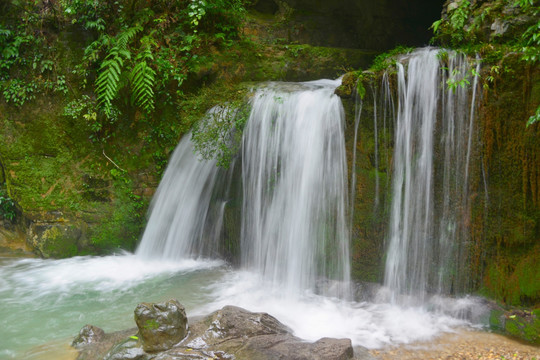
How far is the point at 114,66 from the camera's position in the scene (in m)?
6.41

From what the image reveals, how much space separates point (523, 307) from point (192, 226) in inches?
185

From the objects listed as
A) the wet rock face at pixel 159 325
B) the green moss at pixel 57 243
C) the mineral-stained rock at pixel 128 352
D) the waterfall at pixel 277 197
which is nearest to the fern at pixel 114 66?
the waterfall at pixel 277 197

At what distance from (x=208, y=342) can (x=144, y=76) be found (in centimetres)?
459

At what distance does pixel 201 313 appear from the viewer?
4.53m

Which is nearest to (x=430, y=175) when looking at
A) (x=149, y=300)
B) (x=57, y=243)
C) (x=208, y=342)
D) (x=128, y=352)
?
(x=208, y=342)

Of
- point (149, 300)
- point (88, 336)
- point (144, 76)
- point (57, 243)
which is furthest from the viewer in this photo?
point (57, 243)

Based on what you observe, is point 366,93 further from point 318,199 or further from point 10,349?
point 10,349

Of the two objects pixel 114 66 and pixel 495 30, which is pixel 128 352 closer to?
pixel 114 66

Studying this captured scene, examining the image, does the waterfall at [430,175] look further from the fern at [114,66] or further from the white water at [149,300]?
the fern at [114,66]

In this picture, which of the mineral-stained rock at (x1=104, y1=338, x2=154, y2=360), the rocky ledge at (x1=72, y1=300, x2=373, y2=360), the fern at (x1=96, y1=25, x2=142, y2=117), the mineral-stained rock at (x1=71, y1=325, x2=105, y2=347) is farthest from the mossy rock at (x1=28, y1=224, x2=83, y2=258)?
the mineral-stained rock at (x1=104, y1=338, x2=154, y2=360)

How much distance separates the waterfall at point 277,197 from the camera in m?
5.14

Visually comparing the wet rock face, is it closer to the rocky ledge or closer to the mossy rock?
the rocky ledge

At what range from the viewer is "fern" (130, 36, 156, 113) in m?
6.34

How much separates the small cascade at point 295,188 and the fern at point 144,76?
175cm
